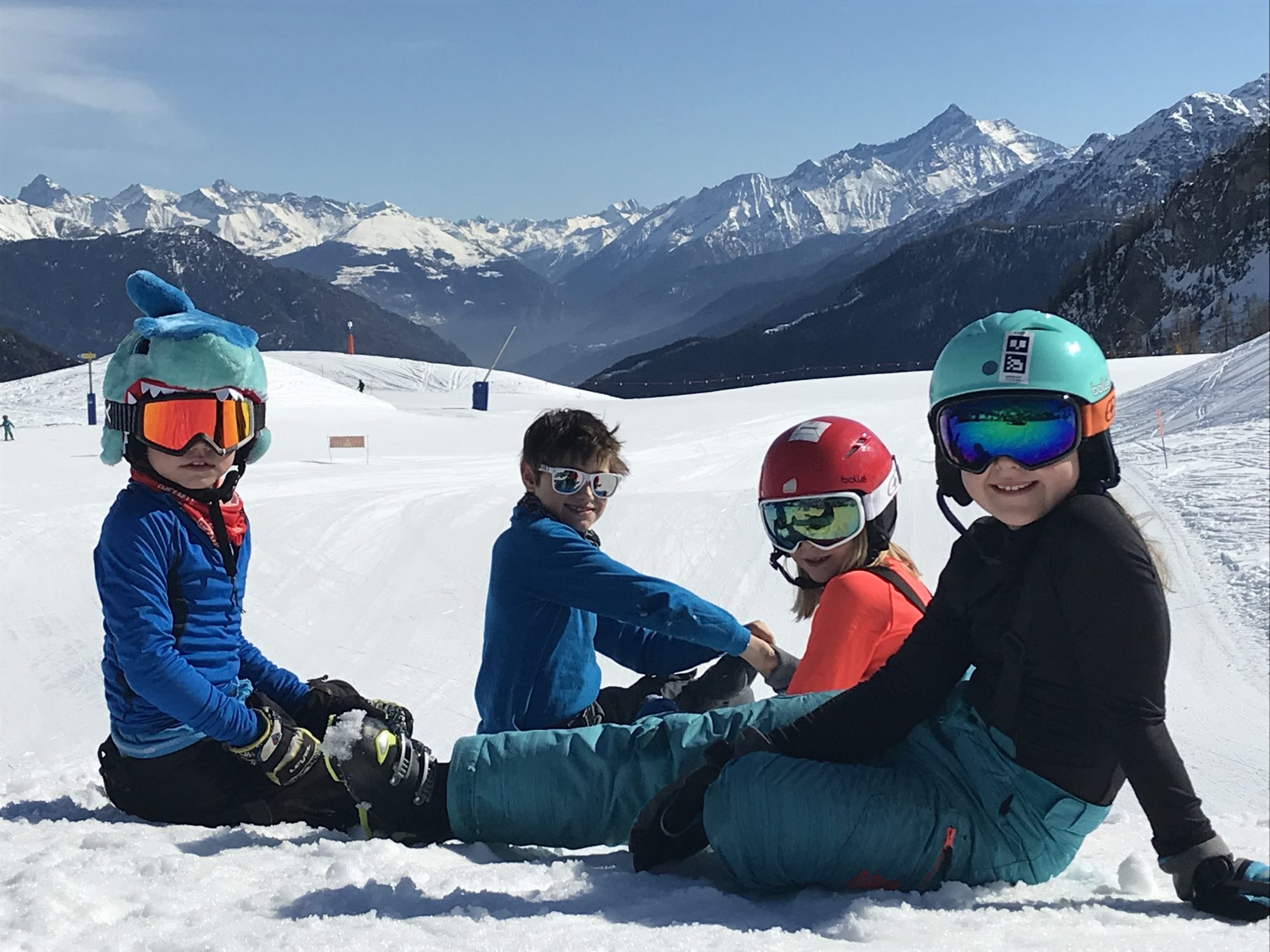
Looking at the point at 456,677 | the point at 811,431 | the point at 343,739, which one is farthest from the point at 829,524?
the point at 456,677

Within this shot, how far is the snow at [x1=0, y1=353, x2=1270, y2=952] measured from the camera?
2273 mm

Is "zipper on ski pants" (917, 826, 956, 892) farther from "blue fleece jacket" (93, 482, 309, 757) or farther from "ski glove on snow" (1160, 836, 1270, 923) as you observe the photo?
"blue fleece jacket" (93, 482, 309, 757)

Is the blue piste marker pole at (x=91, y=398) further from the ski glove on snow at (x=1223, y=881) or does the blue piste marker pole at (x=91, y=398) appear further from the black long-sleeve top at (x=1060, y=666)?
the ski glove on snow at (x=1223, y=881)

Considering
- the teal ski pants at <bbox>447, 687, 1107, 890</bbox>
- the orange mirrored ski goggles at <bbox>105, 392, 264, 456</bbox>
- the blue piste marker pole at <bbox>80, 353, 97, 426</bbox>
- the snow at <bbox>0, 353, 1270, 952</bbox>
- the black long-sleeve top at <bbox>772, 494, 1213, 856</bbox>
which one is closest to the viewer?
the snow at <bbox>0, 353, 1270, 952</bbox>

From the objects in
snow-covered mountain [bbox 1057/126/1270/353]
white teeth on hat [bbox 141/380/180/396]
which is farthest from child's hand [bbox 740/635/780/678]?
snow-covered mountain [bbox 1057/126/1270/353]

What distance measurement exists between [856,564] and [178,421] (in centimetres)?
232

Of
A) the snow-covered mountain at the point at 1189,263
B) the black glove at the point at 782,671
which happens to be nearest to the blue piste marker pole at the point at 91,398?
the black glove at the point at 782,671

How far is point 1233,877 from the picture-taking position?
237cm

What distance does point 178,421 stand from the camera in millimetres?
3441

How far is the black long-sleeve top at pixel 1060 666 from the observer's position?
2.38 metres

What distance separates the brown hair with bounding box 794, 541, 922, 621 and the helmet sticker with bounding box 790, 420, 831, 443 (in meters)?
0.37

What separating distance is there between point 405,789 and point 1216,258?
4076 inches

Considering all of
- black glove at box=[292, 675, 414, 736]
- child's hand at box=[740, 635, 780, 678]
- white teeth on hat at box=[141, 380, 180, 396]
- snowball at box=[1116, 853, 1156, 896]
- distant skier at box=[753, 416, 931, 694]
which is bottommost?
snowball at box=[1116, 853, 1156, 896]

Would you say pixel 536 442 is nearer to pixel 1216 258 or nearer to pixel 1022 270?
pixel 1216 258
